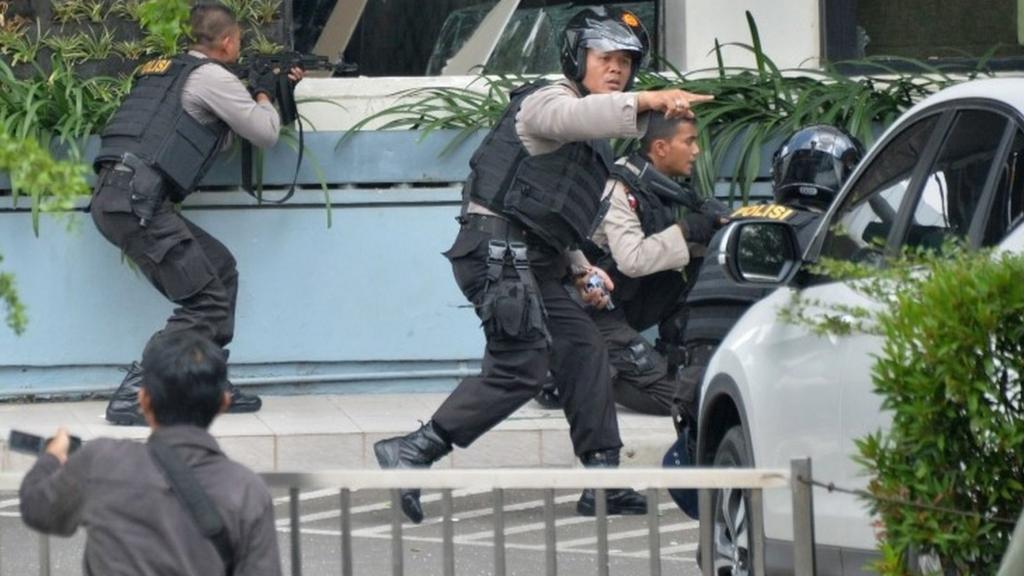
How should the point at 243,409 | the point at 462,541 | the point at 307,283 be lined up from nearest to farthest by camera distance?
the point at 462,541, the point at 243,409, the point at 307,283

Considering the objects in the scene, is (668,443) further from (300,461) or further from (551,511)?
(551,511)

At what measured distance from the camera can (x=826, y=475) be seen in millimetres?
5078

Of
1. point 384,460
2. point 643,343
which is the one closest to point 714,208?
point 643,343

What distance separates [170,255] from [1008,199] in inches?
198

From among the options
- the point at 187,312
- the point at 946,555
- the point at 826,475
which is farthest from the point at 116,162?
the point at 946,555

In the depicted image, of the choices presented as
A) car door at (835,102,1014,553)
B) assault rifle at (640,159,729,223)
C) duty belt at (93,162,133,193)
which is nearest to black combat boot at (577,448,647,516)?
car door at (835,102,1014,553)

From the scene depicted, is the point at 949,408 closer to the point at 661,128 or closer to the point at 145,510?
the point at 145,510

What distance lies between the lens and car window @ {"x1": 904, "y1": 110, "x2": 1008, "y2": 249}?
4.87 m

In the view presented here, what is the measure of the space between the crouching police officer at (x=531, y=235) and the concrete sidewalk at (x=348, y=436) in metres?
1.24

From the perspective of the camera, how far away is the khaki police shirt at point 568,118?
7.14m

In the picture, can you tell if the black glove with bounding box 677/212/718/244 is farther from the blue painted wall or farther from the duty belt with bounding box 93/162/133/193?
the duty belt with bounding box 93/162/133/193

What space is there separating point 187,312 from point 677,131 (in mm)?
2247

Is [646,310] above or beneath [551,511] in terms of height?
beneath

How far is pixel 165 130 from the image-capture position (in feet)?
29.5
